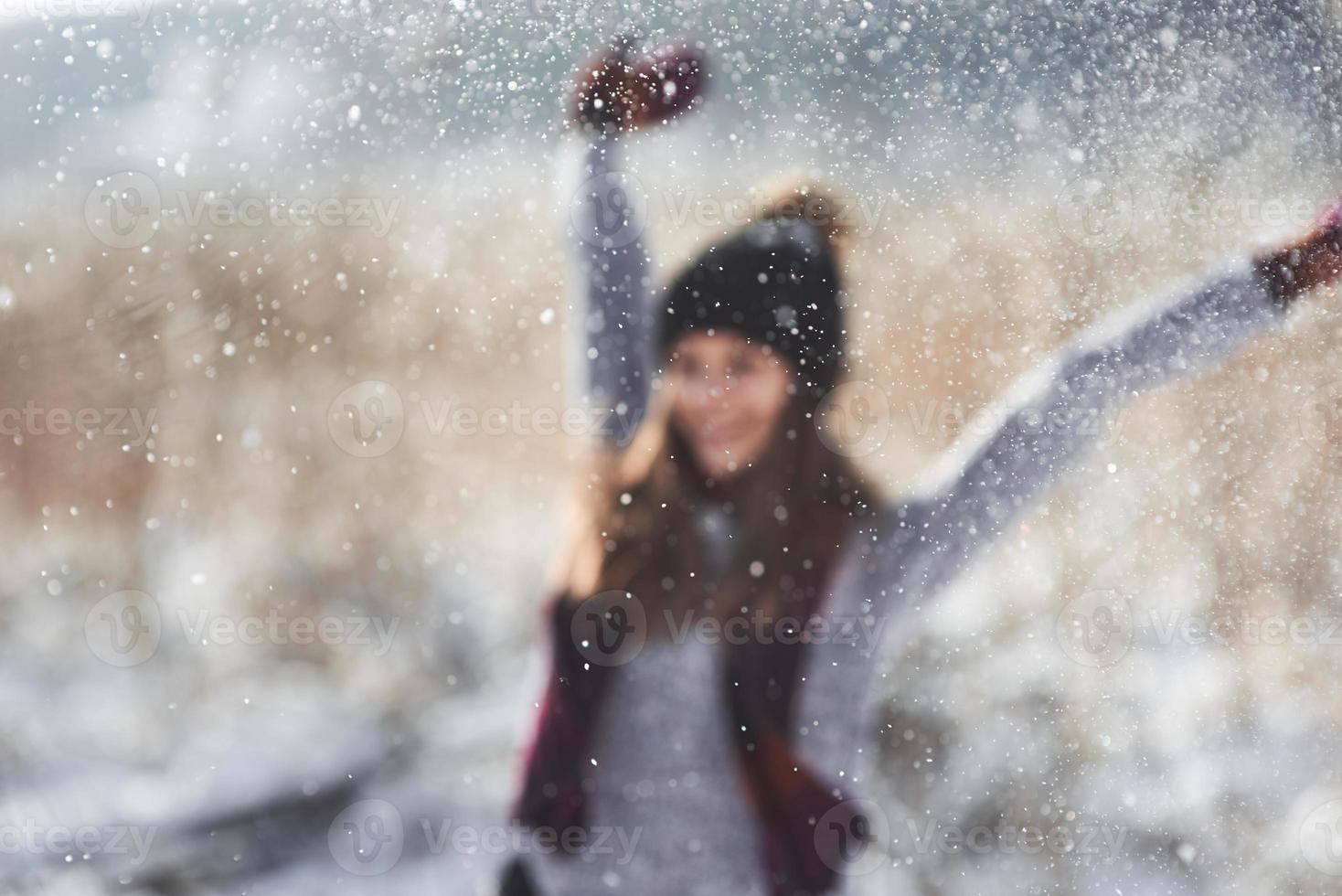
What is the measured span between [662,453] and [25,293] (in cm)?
59

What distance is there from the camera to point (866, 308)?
82cm

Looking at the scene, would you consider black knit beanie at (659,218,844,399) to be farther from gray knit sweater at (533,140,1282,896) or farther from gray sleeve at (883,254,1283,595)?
gray sleeve at (883,254,1283,595)

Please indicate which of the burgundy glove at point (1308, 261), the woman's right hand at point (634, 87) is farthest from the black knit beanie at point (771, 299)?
the burgundy glove at point (1308, 261)

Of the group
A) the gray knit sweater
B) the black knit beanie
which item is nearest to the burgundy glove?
the gray knit sweater

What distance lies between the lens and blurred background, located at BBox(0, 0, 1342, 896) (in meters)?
0.80

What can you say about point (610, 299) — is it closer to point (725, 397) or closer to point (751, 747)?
point (725, 397)

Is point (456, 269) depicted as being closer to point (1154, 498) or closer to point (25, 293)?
point (25, 293)

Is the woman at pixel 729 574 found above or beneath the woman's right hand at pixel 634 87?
beneath

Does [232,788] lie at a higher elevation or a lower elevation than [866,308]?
lower

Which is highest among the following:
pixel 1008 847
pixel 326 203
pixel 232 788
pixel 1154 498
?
pixel 326 203

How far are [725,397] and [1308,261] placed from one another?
0.56 meters

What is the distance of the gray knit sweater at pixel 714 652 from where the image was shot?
0.80 m

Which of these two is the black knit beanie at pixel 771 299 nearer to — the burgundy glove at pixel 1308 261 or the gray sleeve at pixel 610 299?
the gray sleeve at pixel 610 299

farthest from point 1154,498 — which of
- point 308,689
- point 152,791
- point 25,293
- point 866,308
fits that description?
point 25,293
